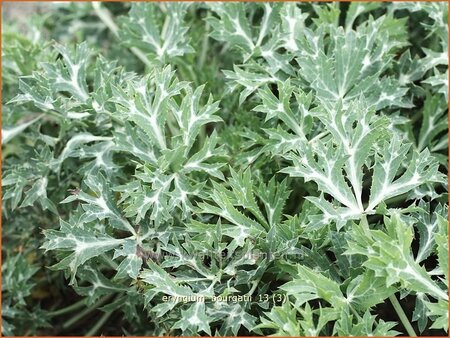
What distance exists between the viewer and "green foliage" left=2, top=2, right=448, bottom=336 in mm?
1640

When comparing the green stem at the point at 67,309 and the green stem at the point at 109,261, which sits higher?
the green stem at the point at 109,261

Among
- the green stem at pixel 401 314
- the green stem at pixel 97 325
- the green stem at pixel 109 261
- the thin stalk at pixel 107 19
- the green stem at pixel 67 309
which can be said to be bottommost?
the green stem at pixel 97 325

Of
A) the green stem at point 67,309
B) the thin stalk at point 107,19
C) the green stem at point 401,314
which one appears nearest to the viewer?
the green stem at point 401,314

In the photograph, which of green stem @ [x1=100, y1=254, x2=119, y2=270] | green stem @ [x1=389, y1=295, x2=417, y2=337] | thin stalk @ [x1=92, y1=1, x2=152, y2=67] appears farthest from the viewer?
thin stalk @ [x1=92, y1=1, x2=152, y2=67]

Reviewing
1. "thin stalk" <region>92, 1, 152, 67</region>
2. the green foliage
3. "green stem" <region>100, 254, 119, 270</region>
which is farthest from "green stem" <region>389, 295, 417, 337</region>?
"thin stalk" <region>92, 1, 152, 67</region>

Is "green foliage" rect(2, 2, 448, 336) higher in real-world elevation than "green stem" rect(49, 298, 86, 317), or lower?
higher

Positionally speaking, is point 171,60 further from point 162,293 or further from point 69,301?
point 69,301

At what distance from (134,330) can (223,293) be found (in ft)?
2.10

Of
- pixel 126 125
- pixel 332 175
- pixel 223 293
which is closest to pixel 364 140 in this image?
pixel 332 175

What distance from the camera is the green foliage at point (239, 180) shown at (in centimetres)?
164

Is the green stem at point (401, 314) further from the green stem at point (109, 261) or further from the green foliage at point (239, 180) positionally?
the green stem at point (109, 261)

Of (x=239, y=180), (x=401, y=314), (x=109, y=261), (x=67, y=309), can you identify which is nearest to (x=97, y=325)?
(x=67, y=309)

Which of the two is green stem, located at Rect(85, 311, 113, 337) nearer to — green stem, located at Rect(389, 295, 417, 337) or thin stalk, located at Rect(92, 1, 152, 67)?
thin stalk, located at Rect(92, 1, 152, 67)

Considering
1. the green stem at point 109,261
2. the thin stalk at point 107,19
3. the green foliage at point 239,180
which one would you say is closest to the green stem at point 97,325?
the green foliage at point 239,180
